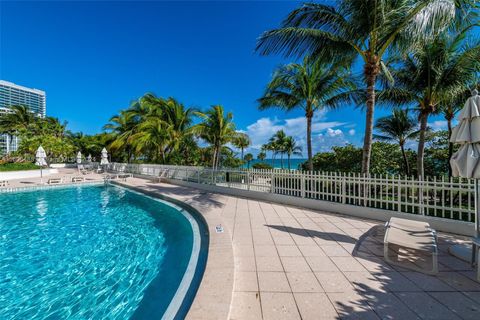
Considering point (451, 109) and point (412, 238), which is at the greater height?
point (451, 109)

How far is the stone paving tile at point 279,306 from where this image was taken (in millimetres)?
2176

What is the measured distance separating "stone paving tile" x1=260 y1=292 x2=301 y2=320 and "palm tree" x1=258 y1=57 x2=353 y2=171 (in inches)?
383

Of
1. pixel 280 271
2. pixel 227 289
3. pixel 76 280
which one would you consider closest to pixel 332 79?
pixel 280 271

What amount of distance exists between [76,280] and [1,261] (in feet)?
7.49

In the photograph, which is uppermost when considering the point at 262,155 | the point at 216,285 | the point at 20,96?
the point at 20,96

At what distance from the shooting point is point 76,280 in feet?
12.3

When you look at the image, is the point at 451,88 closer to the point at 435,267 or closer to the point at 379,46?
the point at 379,46

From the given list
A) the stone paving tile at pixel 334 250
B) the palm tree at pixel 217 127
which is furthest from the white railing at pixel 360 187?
the palm tree at pixel 217 127

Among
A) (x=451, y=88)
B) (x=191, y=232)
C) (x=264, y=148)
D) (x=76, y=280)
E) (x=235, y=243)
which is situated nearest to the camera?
(x=76, y=280)

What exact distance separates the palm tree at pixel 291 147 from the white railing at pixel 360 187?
27.9 m

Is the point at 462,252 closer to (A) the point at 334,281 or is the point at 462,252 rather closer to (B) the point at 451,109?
(A) the point at 334,281

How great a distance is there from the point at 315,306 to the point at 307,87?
1000cm

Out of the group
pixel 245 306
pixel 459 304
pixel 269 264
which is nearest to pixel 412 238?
pixel 459 304

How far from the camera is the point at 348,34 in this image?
626 cm
